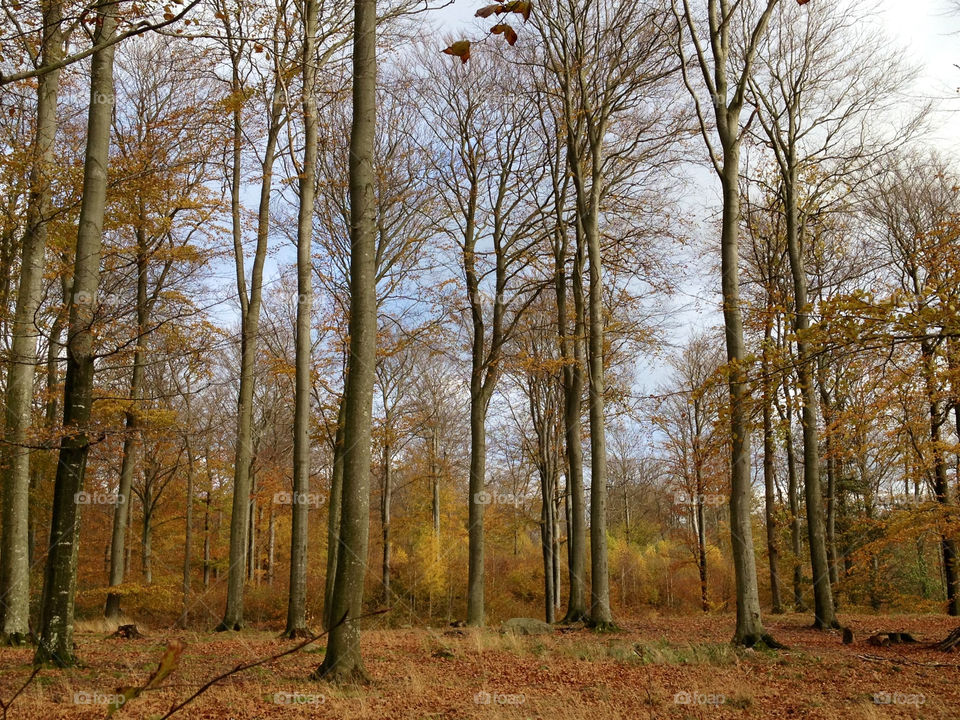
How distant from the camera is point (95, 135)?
28.7 feet

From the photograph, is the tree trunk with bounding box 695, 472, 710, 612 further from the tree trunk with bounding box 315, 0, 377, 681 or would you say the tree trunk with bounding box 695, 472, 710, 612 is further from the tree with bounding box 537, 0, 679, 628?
the tree trunk with bounding box 315, 0, 377, 681

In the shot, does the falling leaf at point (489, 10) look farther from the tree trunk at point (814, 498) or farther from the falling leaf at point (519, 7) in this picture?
the tree trunk at point (814, 498)

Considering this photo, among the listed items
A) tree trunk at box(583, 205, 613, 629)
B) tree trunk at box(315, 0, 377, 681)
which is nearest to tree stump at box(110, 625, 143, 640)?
tree trunk at box(315, 0, 377, 681)

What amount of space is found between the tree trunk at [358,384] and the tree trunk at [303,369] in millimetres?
4826

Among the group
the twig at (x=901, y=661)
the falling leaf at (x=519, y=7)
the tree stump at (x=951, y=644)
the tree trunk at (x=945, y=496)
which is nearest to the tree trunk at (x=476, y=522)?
the twig at (x=901, y=661)

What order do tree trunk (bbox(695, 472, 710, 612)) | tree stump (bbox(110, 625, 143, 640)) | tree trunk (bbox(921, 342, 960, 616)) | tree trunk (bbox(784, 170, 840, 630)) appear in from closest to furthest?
1. tree stump (bbox(110, 625, 143, 640))
2. tree trunk (bbox(784, 170, 840, 630))
3. tree trunk (bbox(921, 342, 960, 616))
4. tree trunk (bbox(695, 472, 710, 612))

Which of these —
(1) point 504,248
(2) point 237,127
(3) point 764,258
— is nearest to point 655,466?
(3) point 764,258

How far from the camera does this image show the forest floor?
6.06 metres

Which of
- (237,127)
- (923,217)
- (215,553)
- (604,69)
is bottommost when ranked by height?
(215,553)

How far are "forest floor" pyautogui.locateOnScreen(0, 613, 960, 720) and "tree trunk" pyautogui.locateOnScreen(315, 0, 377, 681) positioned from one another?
22.6 inches

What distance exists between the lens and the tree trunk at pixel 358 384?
23.8ft

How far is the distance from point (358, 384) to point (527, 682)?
11.9ft

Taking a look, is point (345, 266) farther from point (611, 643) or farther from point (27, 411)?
point (611, 643)

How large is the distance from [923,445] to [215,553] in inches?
1105
